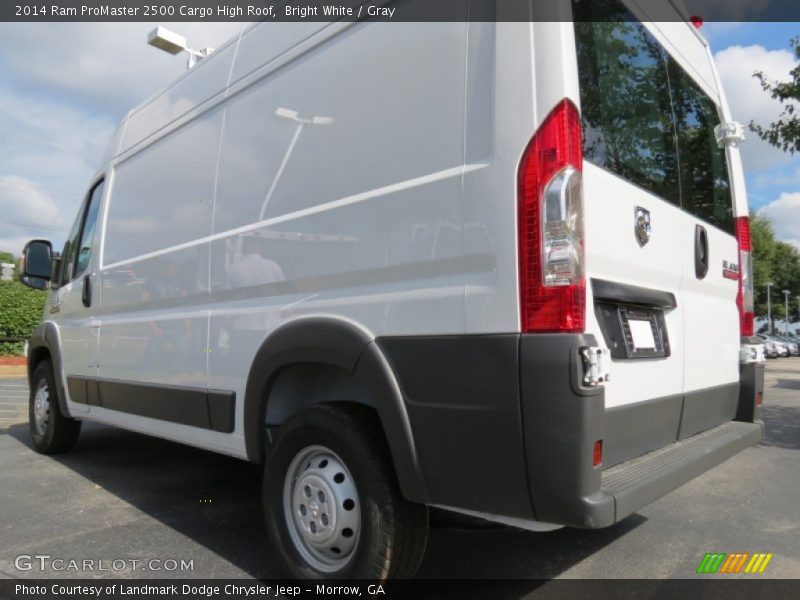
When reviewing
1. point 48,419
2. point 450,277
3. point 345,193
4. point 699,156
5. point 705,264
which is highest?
point 699,156

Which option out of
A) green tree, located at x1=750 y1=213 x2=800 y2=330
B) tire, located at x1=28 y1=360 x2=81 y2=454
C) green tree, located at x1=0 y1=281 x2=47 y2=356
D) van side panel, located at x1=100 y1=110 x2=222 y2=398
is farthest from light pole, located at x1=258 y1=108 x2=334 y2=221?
green tree, located at x1=750 y1=213 x2=800 y2=330

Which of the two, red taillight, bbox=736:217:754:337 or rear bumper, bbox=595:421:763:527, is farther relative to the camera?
red taillight, bbox=736:217:754:337

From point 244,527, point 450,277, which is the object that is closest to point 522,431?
point 450,277

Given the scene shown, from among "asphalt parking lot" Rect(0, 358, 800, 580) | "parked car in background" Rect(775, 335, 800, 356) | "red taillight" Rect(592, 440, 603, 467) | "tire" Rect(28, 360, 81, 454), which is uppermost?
"red taillight" Rect(592, 440, 603, 467)

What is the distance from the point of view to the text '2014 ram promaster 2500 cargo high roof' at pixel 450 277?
1.97 m

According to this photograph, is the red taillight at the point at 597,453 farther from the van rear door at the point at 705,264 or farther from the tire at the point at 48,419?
the tire at the point at 48,419

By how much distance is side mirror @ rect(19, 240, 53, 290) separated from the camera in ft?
17.8

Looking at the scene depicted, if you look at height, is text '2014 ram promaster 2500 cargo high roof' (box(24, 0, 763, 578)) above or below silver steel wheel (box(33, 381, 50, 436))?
above

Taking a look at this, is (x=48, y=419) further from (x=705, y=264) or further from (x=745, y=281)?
(x=745, y=281)

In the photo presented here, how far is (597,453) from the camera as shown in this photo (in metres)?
1.93

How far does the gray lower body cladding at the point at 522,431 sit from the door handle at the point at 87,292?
130 inches

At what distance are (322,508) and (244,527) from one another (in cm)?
131

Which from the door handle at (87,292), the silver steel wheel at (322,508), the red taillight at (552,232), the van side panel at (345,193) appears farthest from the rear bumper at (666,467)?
the door handle at (87,292)

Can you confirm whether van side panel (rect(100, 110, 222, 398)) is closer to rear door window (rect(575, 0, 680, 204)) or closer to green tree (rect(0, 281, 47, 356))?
rear door window (rect(575, 0, 680, 204))
